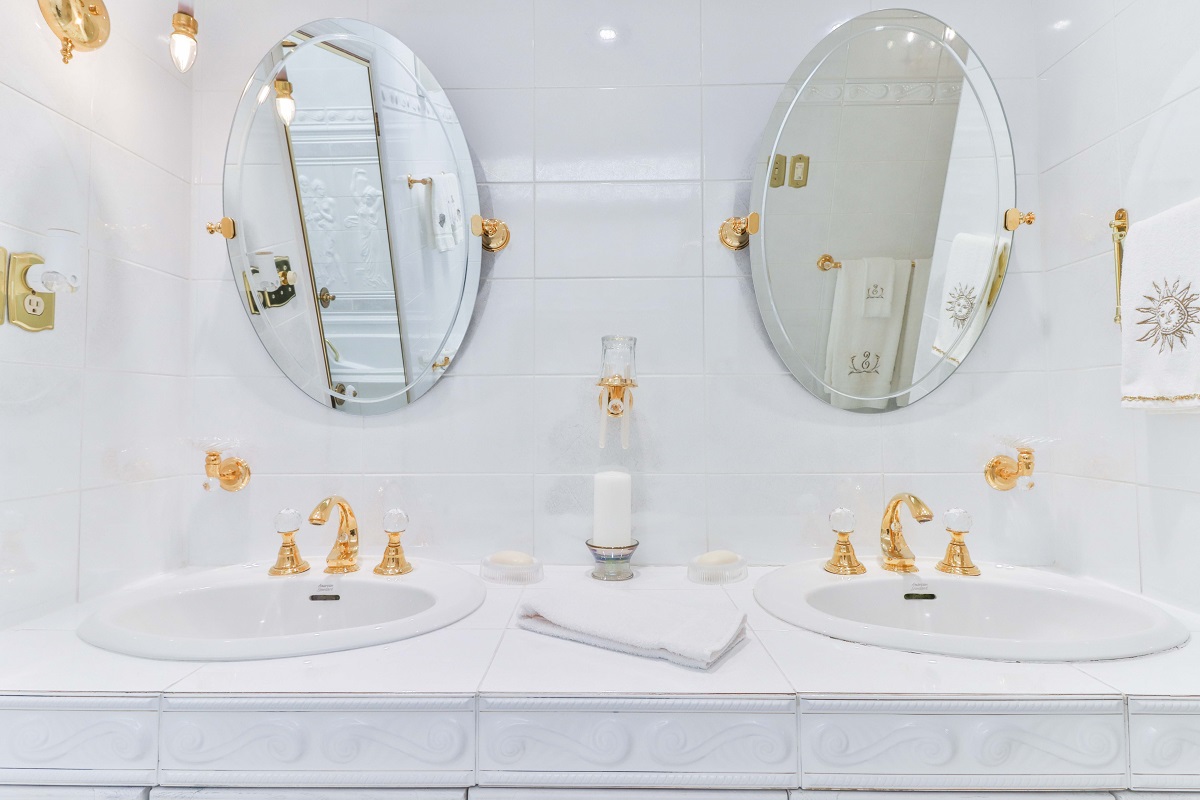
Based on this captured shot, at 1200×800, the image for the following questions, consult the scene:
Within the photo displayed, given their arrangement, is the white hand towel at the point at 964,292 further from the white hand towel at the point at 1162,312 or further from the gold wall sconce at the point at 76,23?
the gold wall sconce at the point at 76,23

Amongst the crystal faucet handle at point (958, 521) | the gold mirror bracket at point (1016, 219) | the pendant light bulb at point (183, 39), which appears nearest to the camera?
the pendant light bulb at point (183, 39)

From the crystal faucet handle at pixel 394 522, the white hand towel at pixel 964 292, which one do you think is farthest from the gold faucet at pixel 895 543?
the crystal faucet handle at pixel 394 522

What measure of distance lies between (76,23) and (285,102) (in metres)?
0.34

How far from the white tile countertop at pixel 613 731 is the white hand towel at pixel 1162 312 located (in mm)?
413

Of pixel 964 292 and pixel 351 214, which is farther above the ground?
pixel 351 214

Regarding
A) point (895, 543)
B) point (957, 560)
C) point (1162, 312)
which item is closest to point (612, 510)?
point (895, 543)

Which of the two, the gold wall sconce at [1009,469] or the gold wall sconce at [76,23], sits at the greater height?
the gold wall sconce at [76,23]

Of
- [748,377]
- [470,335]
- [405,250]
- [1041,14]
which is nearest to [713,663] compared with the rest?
[748,377]

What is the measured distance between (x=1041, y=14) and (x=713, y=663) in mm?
1443

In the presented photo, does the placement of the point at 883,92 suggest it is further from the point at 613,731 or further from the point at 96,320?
the point at 96,320

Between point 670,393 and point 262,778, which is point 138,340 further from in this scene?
point 670,393

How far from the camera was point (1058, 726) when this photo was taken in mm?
748

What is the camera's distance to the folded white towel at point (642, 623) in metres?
0.84

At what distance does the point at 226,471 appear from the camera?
1.28m
